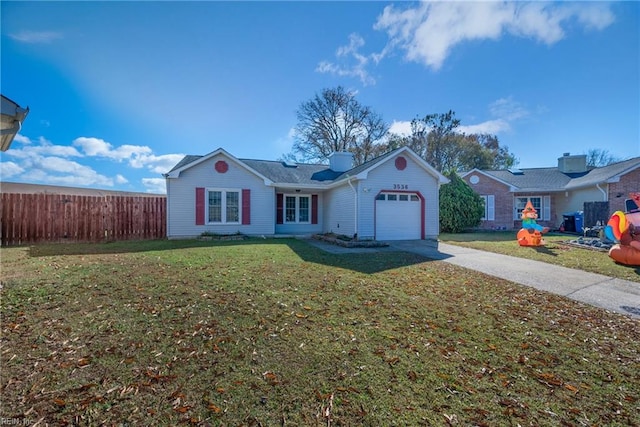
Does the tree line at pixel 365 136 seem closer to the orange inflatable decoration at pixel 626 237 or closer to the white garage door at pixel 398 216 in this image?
the white garage door at pixel 398 216

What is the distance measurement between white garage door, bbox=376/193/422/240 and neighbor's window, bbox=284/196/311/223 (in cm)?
504

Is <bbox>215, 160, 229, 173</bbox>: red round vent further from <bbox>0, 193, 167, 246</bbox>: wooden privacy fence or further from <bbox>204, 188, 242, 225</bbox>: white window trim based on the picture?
<bbox>0, 193, 167, 246</bbox>: wooden privacy fence

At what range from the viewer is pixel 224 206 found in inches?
576

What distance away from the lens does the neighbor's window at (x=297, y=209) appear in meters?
16.5

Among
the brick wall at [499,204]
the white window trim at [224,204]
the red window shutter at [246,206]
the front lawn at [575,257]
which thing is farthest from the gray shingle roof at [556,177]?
the white window trim at [224,204]

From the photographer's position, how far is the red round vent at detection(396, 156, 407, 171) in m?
13.6

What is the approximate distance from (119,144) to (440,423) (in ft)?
64.5

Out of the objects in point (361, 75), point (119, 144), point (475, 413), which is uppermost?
point (361, 75)

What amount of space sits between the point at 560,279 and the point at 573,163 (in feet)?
76.5

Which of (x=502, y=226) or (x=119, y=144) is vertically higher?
(x=119, y=144)

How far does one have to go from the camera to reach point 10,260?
7902mm

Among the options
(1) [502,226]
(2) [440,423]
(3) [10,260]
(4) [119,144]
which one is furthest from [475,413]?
(1) [502,226]

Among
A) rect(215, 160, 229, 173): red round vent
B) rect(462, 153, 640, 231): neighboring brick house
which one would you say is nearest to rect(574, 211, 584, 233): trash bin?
rect(462, 153, 640, 231): neighboring brick house

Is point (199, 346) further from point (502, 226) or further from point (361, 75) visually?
point (502, 226)
